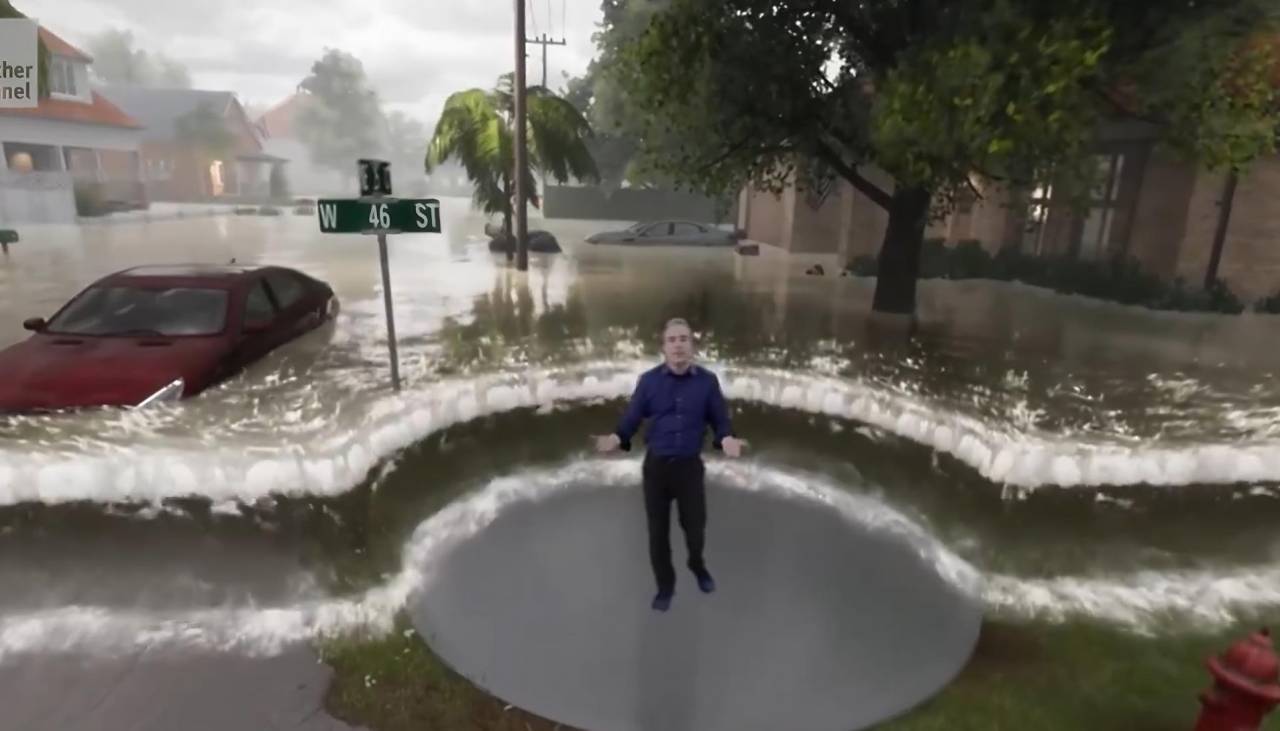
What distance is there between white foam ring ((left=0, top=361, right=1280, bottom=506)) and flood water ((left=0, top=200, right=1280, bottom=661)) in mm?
27

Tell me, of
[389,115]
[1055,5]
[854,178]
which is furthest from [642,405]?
[389,115]

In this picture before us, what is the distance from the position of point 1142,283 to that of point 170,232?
940 inches

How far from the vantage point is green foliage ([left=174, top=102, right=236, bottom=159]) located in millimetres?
33656

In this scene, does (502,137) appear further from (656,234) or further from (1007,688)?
(1007,688)

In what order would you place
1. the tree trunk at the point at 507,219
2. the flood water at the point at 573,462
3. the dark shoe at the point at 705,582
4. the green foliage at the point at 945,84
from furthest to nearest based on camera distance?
the tree trunk at the point at 507,219
the green foliage at the point at 945,84
the flood water at the point at 573,462
the dark shoe at the point at 705,582

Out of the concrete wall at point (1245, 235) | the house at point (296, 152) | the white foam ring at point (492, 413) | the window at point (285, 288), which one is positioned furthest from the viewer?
the house at point (296, 152)

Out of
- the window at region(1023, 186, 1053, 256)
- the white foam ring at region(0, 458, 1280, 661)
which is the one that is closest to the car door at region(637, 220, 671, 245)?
the window at region(1023, 186, 1053, 256)

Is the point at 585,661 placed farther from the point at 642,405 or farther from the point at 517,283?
the point at 517,283

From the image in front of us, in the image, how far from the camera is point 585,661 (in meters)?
3.64

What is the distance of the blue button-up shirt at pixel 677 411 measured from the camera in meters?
3.93

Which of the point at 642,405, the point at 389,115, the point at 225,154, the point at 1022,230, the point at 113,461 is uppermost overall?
the point at 389,115

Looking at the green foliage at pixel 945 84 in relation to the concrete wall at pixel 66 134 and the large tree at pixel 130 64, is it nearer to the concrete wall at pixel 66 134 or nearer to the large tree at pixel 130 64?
the concrete wall at pixel 66 134

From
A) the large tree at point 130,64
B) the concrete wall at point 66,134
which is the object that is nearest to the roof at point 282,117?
the large tree at point 130,64
